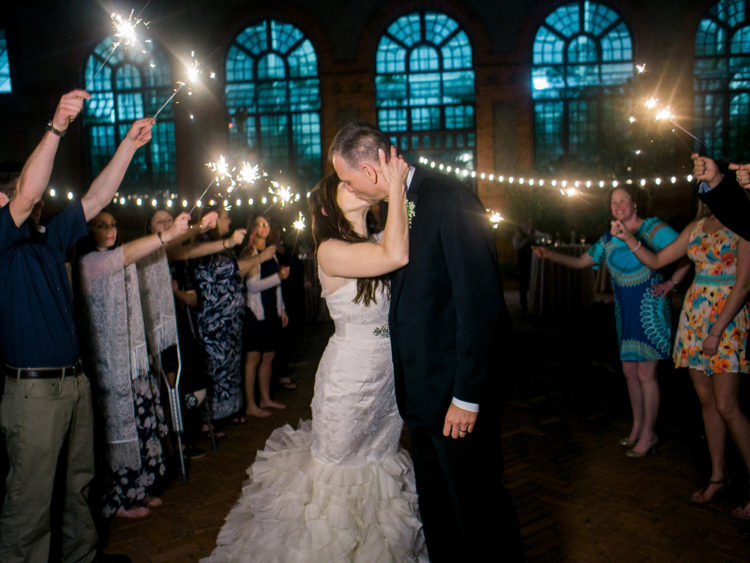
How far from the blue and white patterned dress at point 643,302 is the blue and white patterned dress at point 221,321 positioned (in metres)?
2.88

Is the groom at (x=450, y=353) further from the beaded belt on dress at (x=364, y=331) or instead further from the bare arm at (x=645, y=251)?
the bare arm at (x=645, y=251)

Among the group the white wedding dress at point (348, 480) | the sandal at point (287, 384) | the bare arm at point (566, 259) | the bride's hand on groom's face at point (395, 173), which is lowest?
the sandal at point (287, 384)

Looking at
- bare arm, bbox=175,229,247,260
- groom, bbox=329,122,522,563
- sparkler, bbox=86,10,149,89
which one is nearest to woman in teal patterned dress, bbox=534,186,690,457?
groom, bbox=329,122,522,563

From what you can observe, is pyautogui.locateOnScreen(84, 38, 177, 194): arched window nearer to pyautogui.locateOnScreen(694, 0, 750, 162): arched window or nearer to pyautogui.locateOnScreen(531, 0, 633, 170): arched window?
pyautogui.locateOnScreen(531, 0, 633, 170): arched window

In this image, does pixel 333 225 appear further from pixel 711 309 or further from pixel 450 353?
pixel 711 309

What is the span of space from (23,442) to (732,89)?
17.3m

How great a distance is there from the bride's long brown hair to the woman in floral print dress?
74.7 inches

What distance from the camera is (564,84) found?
15.5 meters

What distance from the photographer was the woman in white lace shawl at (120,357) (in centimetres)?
319

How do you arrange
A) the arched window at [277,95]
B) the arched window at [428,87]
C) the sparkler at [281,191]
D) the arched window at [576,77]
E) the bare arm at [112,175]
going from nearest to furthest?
the bare arm at [112,175], the sparkler at [281,191], the arched window at [576,77], the arched window at [428,87], the arched window at [277,95]

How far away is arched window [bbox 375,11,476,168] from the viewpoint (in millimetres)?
15414

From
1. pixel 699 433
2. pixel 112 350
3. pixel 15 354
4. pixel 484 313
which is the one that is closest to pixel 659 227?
pixel 699 433

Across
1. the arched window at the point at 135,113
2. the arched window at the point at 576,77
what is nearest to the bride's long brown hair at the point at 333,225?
the arched window at the point at 576,77

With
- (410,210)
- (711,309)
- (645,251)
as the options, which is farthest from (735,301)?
(410,210)
